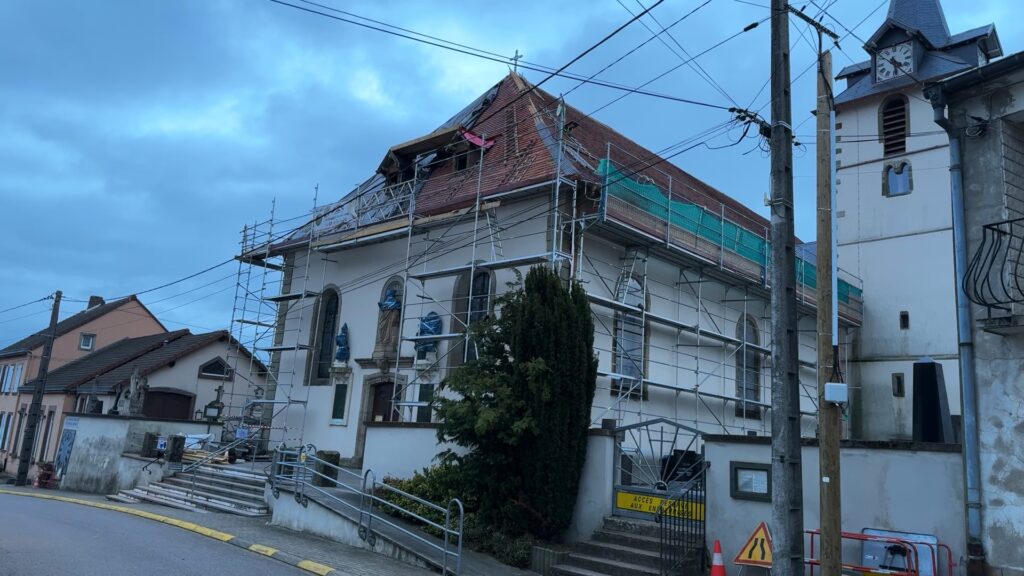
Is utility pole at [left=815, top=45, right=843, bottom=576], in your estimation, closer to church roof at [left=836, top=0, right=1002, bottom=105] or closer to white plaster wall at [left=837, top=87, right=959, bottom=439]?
white plaster wall at [left=837, top=87, right=959, bottom=439]

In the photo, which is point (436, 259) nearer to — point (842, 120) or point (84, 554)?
point (84, 554)

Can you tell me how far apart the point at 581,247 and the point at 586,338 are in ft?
15.4

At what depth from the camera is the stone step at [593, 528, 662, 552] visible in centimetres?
1146

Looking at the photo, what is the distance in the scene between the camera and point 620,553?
11.5 metres

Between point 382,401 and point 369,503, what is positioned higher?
point 382,401

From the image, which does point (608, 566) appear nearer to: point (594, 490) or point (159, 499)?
point (594, 490)

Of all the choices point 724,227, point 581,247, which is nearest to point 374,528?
point 581,247

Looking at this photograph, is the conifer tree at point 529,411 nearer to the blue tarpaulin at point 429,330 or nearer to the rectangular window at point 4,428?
the blue tarpaulin at point 429,330

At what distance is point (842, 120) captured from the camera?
1227 inches

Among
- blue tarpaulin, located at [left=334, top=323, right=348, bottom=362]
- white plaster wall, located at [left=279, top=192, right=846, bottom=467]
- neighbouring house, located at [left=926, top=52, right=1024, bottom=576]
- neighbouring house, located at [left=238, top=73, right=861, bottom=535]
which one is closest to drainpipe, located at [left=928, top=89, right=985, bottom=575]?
neighbouring house, located at [left=926, top=52, right=1024, bottom=576]

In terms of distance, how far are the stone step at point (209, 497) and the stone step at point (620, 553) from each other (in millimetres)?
7896

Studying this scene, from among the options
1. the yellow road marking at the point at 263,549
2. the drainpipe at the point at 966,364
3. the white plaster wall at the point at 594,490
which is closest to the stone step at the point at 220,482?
the yellow road marking at the point at 263,549

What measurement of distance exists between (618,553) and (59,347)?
130 feet

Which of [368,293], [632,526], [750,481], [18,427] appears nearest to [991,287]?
[750,481]
